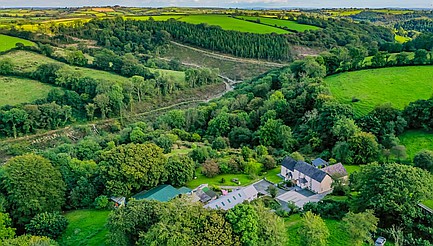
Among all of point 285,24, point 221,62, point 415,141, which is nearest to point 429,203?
point 415,141

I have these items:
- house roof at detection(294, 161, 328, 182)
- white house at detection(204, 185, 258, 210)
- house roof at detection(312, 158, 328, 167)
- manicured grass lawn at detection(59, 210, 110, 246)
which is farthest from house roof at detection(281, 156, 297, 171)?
manicured grass lawn at detection(59, 210, 110, 246)

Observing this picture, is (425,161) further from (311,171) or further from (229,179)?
(229,179)

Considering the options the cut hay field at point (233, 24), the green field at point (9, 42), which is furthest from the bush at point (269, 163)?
the cut hay field at point (233, 24)

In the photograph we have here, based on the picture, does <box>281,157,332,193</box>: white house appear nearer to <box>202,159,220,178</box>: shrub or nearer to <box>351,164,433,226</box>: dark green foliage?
<box>202,159,220,178</box>: shrub

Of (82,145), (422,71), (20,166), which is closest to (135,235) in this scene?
(20,166)

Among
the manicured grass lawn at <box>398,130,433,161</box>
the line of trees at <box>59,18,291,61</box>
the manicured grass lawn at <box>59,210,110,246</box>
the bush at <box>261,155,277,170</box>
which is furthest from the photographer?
the line of trees at <box>59,18,291,61</box>

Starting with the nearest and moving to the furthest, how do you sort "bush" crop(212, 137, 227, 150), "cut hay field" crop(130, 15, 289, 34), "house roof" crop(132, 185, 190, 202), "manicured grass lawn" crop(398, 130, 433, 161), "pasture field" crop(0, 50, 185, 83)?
"house roof" crop(132, 185, 190, 202) → "manicured grass lawn" crop(398, 130, 433, 161) → "bush" crop(212, 137, 227, 150) → "pasture field" crop(0, 50, 185, 83) → "cut hay field" crop(130, 15, 289, 34)
